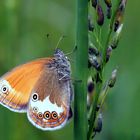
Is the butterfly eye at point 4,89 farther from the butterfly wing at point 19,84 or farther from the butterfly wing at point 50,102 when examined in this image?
the butterfly wing at point 50,102

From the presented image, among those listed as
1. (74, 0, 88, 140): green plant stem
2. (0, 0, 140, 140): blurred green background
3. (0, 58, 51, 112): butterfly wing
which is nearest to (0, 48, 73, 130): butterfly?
(0, 58, 51, 112): butterfly wing

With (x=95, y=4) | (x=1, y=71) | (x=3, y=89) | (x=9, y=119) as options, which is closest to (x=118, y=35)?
(x=95, y=4)

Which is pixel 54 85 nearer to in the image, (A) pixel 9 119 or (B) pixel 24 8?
(A) pixel 9 119

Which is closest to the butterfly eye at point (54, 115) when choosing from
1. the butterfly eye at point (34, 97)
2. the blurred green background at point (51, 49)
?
the butterfly eye at point (34, 97)

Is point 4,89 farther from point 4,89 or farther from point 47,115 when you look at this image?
point 47,115

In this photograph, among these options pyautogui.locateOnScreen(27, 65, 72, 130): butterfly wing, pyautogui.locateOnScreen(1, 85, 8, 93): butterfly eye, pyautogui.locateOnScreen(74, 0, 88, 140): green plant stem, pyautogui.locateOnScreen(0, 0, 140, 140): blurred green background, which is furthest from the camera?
pyautogui.locateOnScreen(0, 0, 140, 140): blurred green background

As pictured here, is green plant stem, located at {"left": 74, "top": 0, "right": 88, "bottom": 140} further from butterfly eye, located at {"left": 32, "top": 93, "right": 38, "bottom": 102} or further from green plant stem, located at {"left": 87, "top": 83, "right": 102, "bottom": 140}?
butterfly eye, located at {"left": 32, "top": 93, "right": 38, "bottom": 102}

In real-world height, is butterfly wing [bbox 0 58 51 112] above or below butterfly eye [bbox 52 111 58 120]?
above
